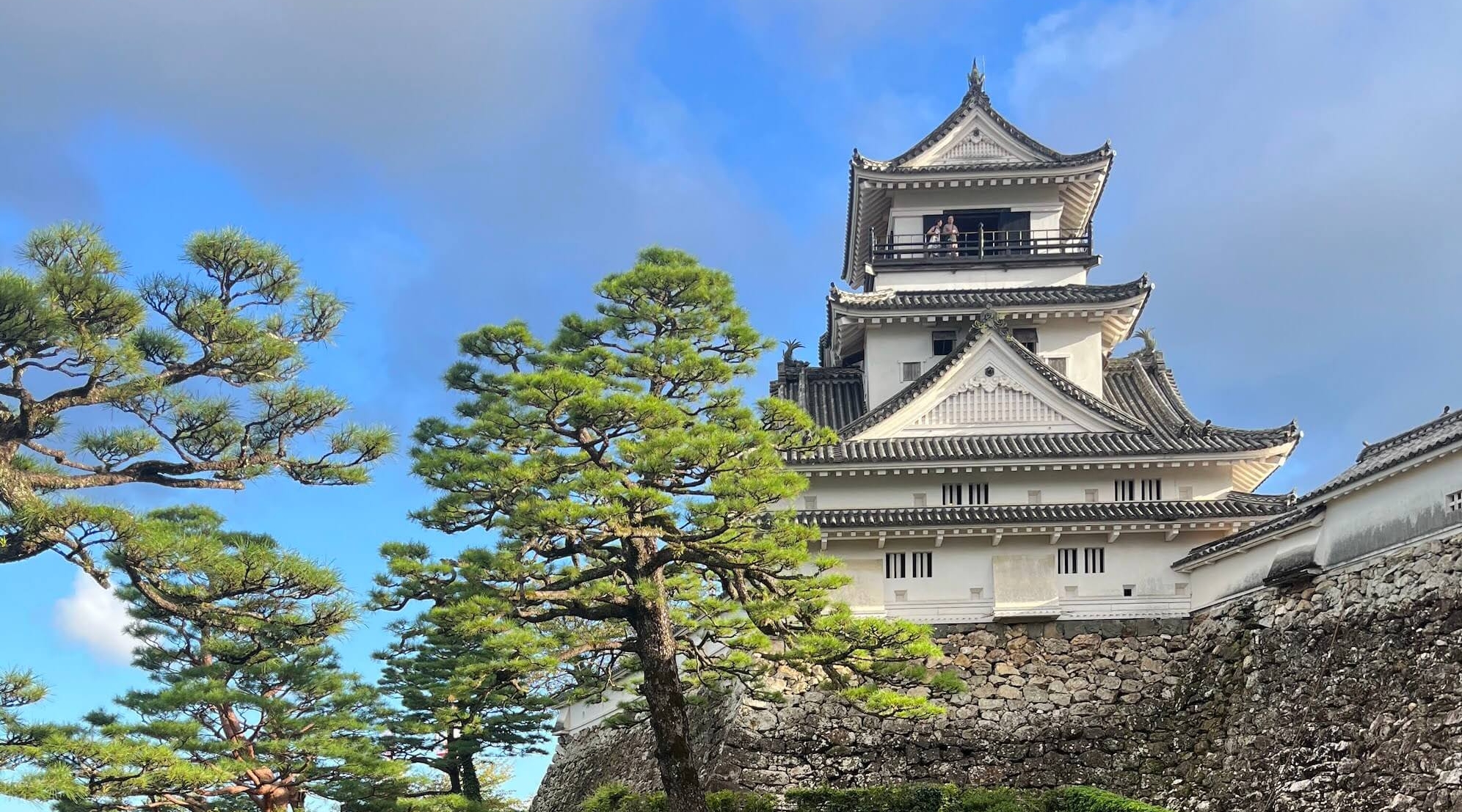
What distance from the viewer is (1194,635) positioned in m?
19.6

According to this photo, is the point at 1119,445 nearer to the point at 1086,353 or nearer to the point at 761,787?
the point at 1086,353

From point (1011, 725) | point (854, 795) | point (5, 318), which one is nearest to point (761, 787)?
point (854, 795)

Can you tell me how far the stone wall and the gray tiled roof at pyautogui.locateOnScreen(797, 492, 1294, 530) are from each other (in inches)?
65.6

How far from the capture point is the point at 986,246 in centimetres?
2447

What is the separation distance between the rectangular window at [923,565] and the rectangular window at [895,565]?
16 centimetres

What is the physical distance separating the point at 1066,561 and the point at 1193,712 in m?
3.07

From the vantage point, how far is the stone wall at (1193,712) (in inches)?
555

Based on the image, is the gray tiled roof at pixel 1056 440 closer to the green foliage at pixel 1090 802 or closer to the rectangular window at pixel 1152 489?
the rectangular window at pixel 1152 489

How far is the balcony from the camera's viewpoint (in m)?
24.0

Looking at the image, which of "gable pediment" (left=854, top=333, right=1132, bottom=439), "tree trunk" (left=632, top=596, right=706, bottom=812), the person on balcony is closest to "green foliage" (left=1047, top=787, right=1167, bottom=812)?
"tree trunk" (left=632, top=596, right=706, bottom=812)

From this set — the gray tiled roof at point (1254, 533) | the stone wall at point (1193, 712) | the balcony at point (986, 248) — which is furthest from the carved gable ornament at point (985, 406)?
the stone wall at point (1193, 712)

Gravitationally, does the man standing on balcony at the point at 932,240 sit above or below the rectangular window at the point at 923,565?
above

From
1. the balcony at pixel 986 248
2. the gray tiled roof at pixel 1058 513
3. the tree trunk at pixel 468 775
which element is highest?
the balcony at pixel 986 248

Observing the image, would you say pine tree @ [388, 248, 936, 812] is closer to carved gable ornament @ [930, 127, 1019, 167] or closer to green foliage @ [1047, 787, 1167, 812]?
green foliage @ [1047, 787, 1167, 812]
